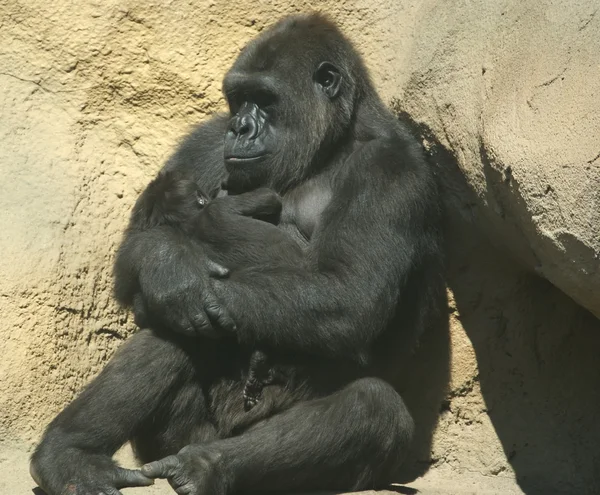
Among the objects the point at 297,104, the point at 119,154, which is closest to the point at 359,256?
the point at 297,104

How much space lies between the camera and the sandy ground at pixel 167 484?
4523 mm

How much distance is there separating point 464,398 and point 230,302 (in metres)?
1.54

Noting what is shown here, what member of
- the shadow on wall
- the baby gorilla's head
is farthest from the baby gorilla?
the shadow on wall

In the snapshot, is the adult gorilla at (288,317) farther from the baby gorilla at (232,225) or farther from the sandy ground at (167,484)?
the sandy ground at (167,484)

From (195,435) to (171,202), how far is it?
3.34ft

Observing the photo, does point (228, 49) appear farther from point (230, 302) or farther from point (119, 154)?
point (230, 302)

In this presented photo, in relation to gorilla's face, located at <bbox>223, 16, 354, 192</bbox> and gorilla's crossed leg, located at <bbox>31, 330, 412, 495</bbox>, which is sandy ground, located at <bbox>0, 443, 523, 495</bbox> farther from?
gorilla's face, located at <bbox>223, 16, 354, 192</bbox>

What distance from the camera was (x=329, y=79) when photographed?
5.00 m

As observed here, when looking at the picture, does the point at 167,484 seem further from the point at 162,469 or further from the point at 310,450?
the point at 310,450

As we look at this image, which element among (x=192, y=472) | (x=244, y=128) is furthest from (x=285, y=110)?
(x=192, y=472)

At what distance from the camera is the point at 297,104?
492 centimetres

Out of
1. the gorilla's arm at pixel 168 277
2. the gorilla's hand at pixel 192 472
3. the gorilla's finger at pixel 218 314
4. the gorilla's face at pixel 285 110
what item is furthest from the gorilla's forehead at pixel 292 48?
the gorilla's hand at pixel 192 472

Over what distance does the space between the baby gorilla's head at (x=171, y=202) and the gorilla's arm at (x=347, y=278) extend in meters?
0.43

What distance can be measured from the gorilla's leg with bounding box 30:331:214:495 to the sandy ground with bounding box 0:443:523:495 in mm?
181
